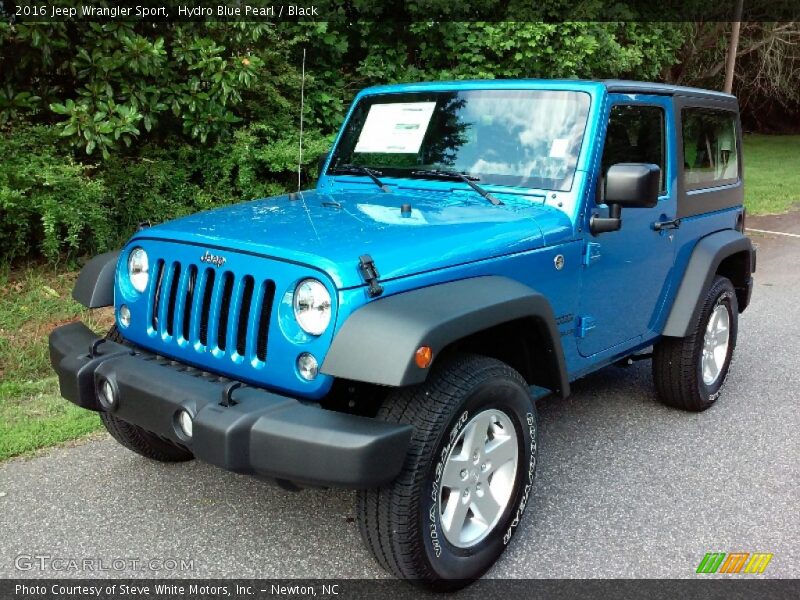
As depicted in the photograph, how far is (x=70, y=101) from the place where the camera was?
20.9 ft

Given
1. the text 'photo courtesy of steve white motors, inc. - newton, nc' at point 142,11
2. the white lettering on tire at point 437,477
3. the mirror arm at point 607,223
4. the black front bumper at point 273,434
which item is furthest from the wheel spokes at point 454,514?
the text 'photo courtesy of steve white motors, inc. - newton, nc' at point 142,11

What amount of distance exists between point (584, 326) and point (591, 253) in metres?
0.34

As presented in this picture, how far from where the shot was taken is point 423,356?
2.42 m

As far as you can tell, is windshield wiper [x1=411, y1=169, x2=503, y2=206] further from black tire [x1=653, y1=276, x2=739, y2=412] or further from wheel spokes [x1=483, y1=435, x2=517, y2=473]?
black tire [x1=653, y1=276, x2=739, y2=412]

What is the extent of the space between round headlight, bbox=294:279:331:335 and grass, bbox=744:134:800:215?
491 inches

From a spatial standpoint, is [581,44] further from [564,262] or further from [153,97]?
[564,262]

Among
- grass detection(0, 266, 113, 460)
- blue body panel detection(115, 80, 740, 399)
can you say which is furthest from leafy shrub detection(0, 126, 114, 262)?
blue body panel detection(115, 80, 740, 399)

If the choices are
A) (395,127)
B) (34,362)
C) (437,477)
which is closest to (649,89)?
(395,127)

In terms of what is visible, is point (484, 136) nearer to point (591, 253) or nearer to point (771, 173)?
point (591, 253)

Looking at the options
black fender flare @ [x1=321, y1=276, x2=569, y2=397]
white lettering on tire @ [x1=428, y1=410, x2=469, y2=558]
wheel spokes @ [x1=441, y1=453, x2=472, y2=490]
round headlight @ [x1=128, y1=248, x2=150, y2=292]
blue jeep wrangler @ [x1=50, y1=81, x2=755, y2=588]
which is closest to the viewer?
black fender flare @ [x1=321, y1=276, x2=569, y2=397]

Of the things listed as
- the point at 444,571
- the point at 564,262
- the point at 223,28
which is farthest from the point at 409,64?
the point at 444,571

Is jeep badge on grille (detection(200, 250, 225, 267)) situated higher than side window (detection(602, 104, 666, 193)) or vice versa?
side window (detection(602, 104, 666, 193))

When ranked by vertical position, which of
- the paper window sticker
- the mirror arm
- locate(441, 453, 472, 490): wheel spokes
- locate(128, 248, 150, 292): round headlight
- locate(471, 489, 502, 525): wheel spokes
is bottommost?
locate(471, 489, 502, 525): wheel spokes

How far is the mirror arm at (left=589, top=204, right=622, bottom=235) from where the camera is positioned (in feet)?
11.5
